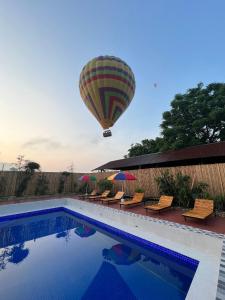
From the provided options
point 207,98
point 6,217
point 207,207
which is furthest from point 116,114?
point 207,98

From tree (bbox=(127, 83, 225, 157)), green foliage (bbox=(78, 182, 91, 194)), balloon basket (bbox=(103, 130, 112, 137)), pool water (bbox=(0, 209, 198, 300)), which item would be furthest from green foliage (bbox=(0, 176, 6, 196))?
tree (bbox=(127, 83, 225, 157))

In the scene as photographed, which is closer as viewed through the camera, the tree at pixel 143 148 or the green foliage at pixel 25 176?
the green foliage at pixel 25 176

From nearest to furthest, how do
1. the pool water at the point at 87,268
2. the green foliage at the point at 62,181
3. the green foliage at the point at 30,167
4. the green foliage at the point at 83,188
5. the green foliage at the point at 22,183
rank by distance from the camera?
1. the pool water at the point at 87,268
2. the green foliage at the point at 22,183
3. the green foliage at the point at 30,167
4. the green foliage at the point at 62,181
5. the green foliage at the point at 83,188

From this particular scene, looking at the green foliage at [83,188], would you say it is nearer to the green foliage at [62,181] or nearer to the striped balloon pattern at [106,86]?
the green foliage at [62,181]

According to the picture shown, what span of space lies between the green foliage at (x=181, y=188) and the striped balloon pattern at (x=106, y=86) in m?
4.90

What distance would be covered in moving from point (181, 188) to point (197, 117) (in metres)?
12.2

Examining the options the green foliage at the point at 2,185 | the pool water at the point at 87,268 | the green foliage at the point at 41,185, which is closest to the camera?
the pool water at the point at 87,268

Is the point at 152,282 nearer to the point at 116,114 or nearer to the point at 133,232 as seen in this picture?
the point at 133,232

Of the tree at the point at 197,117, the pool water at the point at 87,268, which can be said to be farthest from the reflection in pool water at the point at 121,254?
the tree at the point at 197,117

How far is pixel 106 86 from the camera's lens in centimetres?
891

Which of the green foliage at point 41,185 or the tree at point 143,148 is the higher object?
the tree at point 143,148

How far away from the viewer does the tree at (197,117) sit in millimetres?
18188

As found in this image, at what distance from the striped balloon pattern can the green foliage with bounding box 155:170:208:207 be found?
4.90 meters

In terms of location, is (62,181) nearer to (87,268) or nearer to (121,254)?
(121,254)
